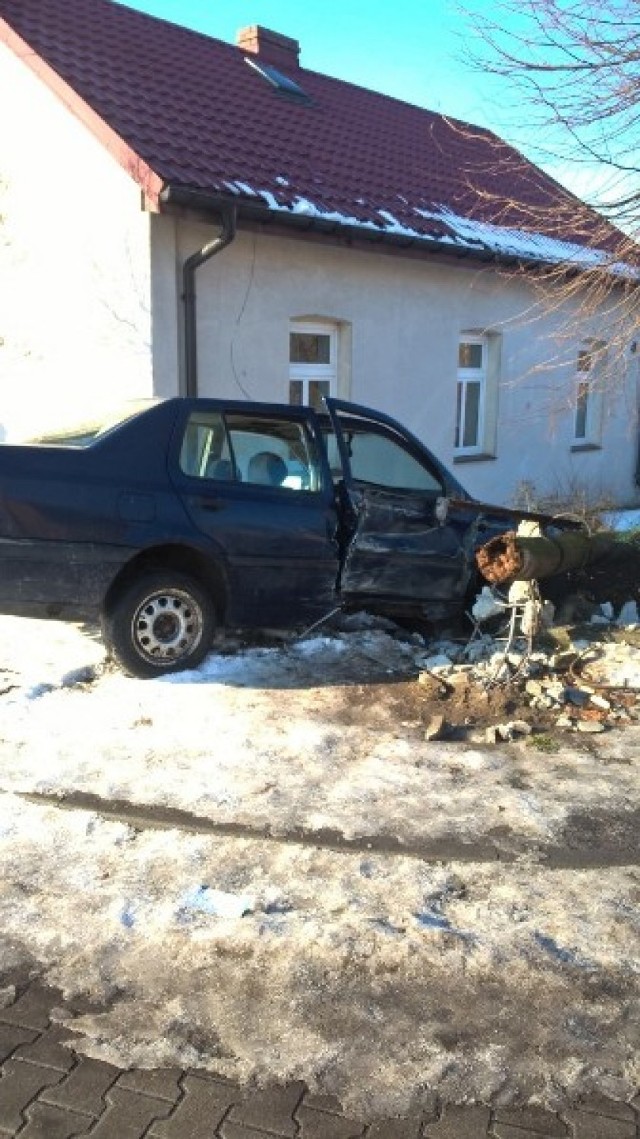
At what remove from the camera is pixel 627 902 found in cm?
357

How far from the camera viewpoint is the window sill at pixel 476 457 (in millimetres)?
12641

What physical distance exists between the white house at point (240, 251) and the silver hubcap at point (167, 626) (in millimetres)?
3383

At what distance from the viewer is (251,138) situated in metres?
10.6

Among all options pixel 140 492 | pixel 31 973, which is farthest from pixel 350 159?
pixel 31 973

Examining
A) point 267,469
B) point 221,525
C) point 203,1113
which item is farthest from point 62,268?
point 203,1113

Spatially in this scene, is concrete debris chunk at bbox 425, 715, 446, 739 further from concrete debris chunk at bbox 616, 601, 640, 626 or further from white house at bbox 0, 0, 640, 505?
white house at bbox 0, 0, 640, 505

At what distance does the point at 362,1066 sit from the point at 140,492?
369 cm

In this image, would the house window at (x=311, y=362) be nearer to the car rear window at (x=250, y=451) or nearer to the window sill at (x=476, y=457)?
the window sill at (x=476, y=457)

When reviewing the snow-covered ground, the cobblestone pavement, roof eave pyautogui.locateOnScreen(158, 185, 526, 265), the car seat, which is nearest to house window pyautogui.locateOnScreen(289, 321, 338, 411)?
roof eave pyautogui.locateOnScreen(158, 185, 526, 265)

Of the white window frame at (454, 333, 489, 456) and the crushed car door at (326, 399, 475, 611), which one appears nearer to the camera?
the crushed car door at (326, 399, 475, 611)

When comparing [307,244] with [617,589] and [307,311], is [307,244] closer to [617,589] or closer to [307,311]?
[307,311]

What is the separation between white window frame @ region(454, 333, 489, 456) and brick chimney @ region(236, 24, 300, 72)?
5.11m

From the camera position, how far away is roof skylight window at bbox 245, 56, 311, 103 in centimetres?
1294

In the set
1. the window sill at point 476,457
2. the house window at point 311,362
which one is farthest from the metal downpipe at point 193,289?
the window sill at point 476,457
